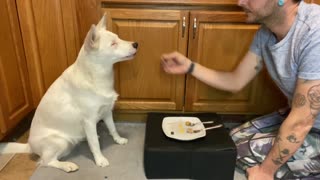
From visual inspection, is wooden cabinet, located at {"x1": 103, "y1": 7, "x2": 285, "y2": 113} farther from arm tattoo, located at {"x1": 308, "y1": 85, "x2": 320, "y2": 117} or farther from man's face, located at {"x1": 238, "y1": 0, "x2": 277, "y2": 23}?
arm tattoo, located at {"x1": 308, "y1": 85, "x2": 320, "y2": 117}

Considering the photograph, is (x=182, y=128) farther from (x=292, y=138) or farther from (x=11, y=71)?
(x=11, y=71)

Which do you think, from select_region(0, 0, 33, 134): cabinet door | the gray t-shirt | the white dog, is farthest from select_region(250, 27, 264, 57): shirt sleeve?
select_region(0, 0, 33, 134): cabinet door

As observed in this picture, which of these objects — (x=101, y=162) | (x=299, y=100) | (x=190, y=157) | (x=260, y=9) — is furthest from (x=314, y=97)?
(x=101, y=162)

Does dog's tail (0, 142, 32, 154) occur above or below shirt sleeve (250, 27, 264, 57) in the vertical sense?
below

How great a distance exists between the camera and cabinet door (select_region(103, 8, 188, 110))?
4.57ft

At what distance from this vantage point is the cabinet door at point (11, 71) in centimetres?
135

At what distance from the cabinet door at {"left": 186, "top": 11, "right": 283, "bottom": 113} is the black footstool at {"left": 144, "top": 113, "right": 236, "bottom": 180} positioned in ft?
1.08

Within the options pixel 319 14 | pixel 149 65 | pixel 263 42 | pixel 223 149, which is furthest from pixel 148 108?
pixel 319 14

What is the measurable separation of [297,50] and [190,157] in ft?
1.96

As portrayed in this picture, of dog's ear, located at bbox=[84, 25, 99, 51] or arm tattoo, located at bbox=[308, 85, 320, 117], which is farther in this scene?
dog's ear, located at bbox=[84, 25, 99, 51]

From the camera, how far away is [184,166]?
1.25 meters

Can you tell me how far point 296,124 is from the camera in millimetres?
1062

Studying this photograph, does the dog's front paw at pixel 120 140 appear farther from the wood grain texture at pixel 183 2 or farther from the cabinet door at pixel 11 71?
the wood grain texture at pixel 183 2

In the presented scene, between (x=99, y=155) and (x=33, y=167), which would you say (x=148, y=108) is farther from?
(x=33, y=167)
